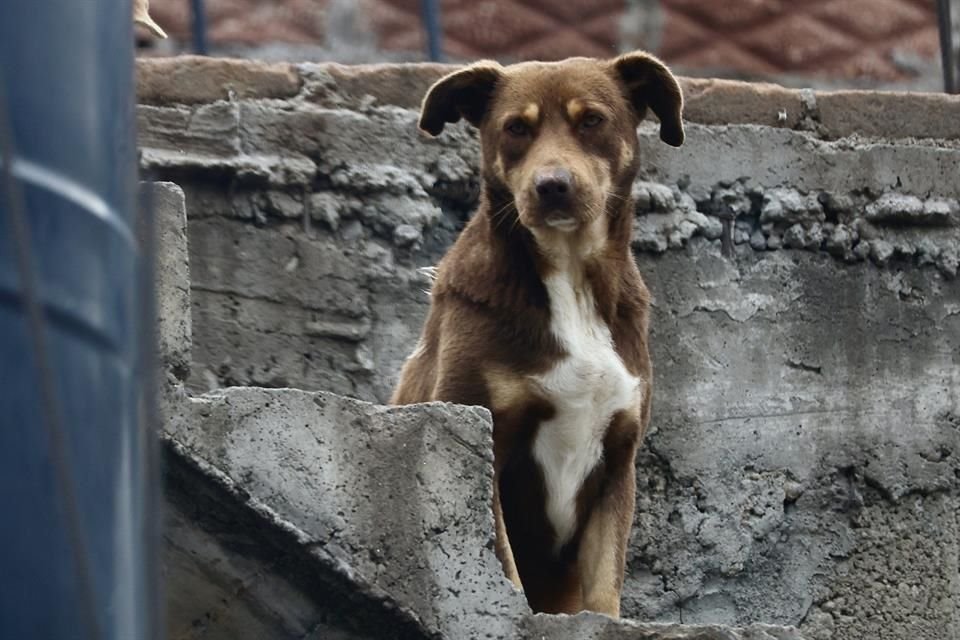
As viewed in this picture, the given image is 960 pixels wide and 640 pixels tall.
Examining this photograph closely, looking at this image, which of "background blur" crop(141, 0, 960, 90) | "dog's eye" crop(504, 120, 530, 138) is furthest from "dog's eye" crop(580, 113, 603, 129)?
"background blur" crop(141, 0, 960, 90)

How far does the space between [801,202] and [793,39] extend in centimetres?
167

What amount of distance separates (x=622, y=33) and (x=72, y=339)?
18.5ft

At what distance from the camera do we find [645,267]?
583 cm

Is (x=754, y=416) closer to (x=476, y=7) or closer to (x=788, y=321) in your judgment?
(x=788, y=321)

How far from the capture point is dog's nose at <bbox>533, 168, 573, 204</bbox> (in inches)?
176

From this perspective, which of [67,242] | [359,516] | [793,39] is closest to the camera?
[67,242]

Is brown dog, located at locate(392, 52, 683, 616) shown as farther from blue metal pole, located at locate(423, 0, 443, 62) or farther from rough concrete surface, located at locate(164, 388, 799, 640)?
blue metal pole, located at locate(423, 0, 443, 62)

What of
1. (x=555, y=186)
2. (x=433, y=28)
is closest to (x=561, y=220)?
(x=555, y=186)

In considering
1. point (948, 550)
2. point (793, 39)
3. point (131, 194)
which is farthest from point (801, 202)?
point (131, 194)

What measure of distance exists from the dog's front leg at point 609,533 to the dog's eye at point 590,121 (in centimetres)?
79

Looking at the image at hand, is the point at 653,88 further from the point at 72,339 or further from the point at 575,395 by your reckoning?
the point at 72,339

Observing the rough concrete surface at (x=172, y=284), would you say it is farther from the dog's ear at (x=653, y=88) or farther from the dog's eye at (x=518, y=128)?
the dog's ear at (x=653, y=88)

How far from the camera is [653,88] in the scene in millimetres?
4891

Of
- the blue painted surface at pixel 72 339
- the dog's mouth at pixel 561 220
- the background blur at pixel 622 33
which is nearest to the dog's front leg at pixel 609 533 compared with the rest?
the dog's mouth at pixel 561 220
